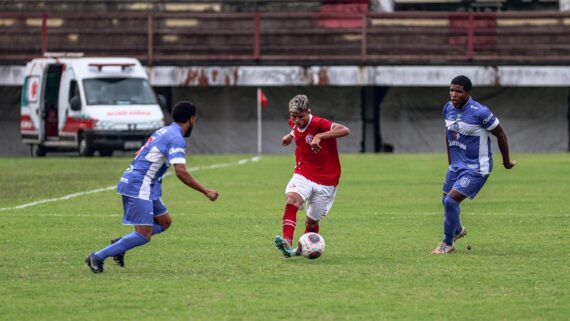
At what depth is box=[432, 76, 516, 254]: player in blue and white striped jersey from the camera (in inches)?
564

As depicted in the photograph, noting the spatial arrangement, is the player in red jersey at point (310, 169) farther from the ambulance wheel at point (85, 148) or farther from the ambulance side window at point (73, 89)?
the ambulance side window at point (73, 89)

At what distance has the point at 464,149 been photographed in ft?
47.8

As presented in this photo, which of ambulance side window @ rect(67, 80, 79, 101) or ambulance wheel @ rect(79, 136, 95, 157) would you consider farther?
ambulance side window @ rect(67, 80, 79, 101)

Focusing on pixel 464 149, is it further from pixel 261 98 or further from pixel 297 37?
pixel 297 37

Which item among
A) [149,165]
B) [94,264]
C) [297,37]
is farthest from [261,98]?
[94,264]

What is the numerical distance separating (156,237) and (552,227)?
4.68 m

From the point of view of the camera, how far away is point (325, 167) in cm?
1402

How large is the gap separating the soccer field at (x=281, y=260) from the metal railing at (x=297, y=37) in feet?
59.6

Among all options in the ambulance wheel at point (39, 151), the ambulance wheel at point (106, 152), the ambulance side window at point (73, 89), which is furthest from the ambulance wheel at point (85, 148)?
the ambulance wheel at point (39, 151)

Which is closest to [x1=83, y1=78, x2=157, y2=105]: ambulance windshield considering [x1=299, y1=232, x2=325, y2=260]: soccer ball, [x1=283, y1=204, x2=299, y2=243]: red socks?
[x1=283, y1=204, x2=299, y2=243]: red socks

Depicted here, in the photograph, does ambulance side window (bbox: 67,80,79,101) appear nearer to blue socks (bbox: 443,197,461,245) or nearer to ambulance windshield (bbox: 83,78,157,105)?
ambulance windshield (bbox: 83,78,157,105)

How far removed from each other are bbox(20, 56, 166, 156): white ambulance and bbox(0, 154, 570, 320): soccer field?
10992mm

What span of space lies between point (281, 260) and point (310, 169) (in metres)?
1.00

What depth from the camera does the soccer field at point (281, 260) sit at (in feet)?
33.5
